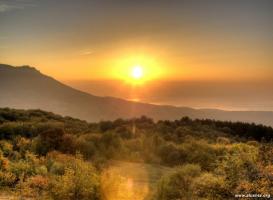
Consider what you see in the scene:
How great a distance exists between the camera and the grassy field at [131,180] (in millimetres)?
20859

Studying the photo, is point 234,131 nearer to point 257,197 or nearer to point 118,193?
point 118,193

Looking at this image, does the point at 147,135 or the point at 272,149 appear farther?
the point at 147,135

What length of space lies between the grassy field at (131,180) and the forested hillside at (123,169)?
0.05m

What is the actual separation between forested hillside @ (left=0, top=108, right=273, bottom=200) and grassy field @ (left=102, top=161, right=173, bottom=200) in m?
0.05

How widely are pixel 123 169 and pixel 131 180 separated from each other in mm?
3271

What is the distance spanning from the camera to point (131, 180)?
90.1 ft

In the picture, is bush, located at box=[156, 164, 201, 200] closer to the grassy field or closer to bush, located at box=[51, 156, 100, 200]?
the grassy field

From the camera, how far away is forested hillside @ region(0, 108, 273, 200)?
58.0ft

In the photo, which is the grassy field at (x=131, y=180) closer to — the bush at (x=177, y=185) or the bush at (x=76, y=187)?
the bush at (x=76, y=187)

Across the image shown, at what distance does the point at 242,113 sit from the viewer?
108 meters

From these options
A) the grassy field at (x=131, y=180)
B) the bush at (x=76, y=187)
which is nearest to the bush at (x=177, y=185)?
the grassy field at (x=131, y=180)

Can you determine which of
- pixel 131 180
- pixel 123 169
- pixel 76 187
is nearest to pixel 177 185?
pixel 76 187

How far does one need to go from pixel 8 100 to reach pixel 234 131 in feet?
504

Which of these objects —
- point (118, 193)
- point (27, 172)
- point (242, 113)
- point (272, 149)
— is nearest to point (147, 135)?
point (27, 172)
